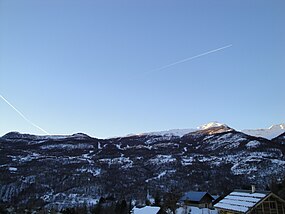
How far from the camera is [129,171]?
132375 millimetres

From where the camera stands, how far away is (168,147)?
199125 mm

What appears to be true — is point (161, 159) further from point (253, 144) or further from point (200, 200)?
point (200, 200)

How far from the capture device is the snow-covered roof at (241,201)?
2441 cm

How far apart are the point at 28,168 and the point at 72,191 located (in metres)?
41.9

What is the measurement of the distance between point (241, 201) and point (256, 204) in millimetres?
1702

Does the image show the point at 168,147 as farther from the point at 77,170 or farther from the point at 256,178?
the point at 256,178

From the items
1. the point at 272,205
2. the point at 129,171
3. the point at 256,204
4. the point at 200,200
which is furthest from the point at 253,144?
the point at 256,204

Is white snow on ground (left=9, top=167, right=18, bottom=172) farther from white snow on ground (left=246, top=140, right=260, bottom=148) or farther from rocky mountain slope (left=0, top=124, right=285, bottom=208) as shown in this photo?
white snow on ground (left=246, top=140, right=260, bottom=148)

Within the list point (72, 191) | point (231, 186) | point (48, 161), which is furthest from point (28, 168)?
point (231, 186)

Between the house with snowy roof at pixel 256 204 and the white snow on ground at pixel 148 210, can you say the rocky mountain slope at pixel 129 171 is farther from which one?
the house with snowy roof at pixel 256 204

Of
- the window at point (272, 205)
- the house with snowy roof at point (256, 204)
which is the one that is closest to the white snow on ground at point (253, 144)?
the house with snowy roof at point (256, 204)

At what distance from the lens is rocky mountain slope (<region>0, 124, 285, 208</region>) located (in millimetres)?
98562

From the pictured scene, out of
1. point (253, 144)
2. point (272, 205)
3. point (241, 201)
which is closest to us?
point (272, 205)

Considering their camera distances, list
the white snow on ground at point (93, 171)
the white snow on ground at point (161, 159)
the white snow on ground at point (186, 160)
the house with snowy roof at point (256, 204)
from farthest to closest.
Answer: the white snow on ground at point (161, 159), the white snow on ground at point (186, 160), the white snow on ground at point (93, 171), the house with snowy roof at point (256, 204)
